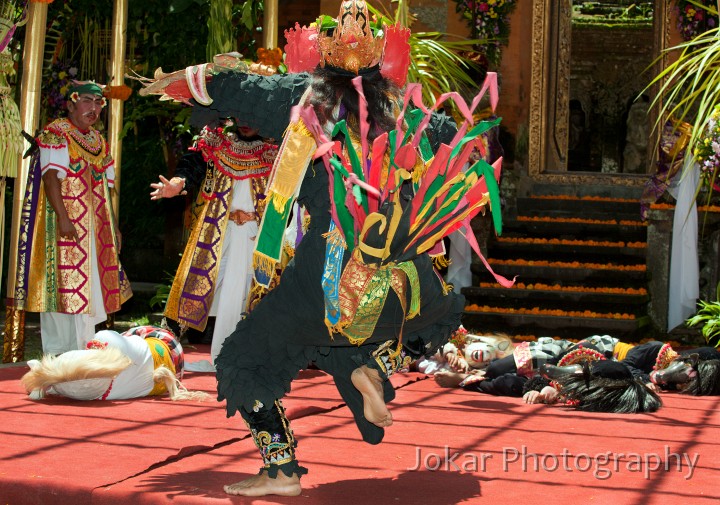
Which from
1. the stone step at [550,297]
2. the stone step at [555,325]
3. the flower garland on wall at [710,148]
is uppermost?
the flower garland on wall at [710,148]

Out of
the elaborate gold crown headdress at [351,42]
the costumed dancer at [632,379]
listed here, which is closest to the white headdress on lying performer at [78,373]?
the costumed dancer at [632,379]

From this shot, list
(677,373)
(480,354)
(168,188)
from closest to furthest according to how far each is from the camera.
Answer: (168,188) < (677,373) < (480,354)

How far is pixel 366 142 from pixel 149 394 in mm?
2873

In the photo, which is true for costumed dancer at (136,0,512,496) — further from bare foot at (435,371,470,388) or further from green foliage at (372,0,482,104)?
green foliage at (372,0,482,104)

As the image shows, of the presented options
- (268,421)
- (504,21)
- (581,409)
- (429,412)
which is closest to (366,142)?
(268,421)

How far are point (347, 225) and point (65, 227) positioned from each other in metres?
3.92

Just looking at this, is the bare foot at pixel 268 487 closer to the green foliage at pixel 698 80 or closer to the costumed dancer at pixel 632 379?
the costumed dancer at pixel 632 379

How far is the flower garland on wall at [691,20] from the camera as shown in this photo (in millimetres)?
12625

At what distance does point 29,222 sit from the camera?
7.30 m

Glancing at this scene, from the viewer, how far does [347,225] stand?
146 inches

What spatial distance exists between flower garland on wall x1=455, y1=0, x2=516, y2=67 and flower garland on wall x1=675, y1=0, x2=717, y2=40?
1.93m

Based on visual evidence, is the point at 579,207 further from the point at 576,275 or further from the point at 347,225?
the point at 347,225

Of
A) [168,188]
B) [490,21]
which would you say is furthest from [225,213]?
[490,21]

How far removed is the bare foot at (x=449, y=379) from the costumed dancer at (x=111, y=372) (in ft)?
5.11
